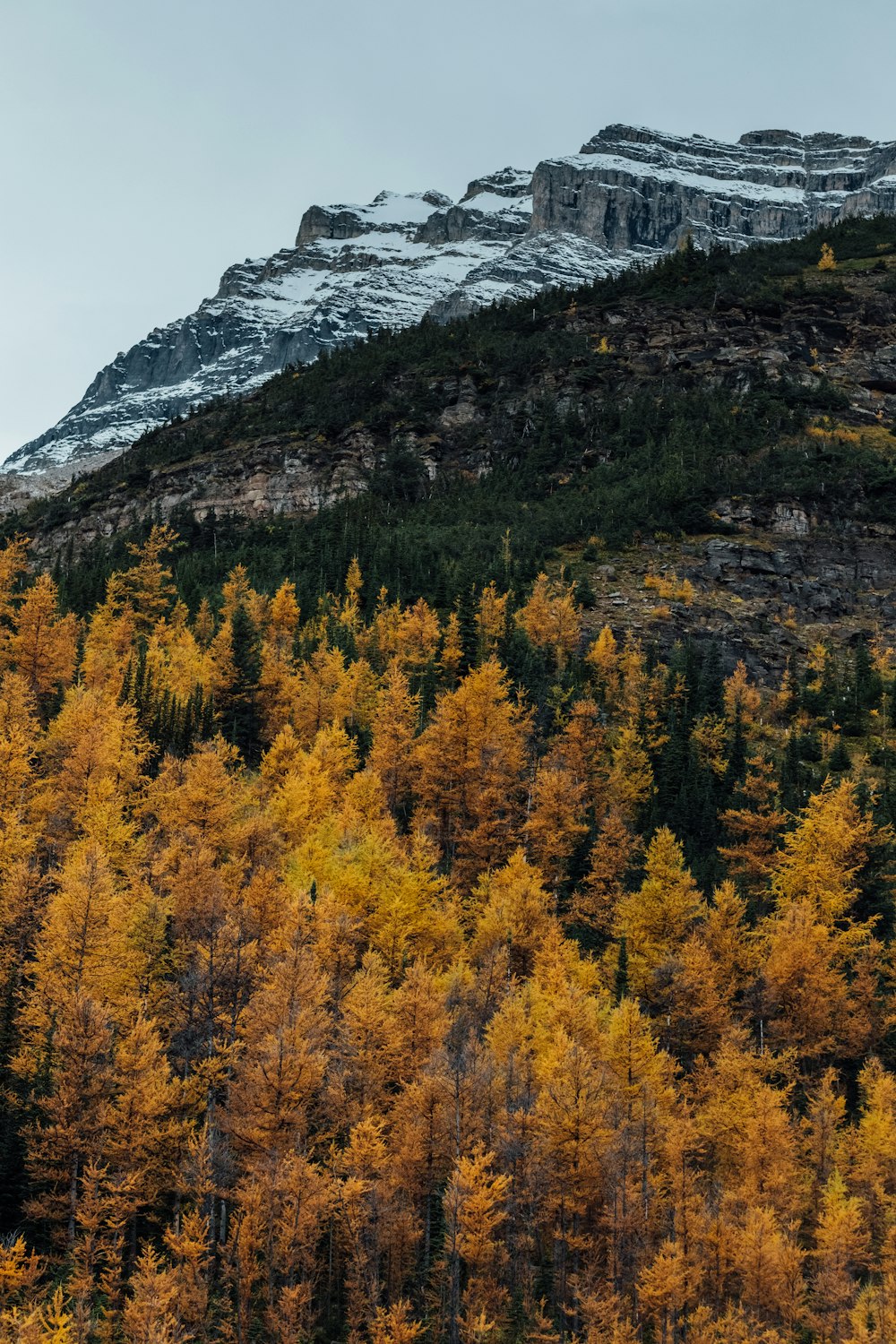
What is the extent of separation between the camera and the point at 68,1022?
3825 centimetres

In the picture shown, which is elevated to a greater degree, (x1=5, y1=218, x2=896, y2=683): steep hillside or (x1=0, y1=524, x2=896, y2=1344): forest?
(x1=5, y1=218, x2=896, y2=683): steep hillside

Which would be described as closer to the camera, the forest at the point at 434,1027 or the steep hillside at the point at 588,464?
the forest at the point at 434,1027

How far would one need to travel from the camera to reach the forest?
122 feet

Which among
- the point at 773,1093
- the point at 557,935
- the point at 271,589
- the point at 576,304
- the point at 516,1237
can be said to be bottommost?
the point at 516,1237

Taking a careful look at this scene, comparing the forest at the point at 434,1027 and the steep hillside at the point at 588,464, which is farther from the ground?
the steep hillside at the point at 588,464

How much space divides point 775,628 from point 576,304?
10387 centimetres

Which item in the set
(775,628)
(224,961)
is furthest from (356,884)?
(775,628)

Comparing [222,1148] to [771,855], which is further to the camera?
[771,855]

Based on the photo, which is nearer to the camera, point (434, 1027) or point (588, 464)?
point (434, 1027)

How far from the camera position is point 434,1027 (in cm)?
4372

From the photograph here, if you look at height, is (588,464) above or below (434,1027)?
above

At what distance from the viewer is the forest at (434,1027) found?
3722 centimetres

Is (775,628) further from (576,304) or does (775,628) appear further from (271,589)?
(576,304)

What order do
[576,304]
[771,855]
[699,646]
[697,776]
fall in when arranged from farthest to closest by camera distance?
[576,304] → [699,646] → [697,776] → [771,855]
